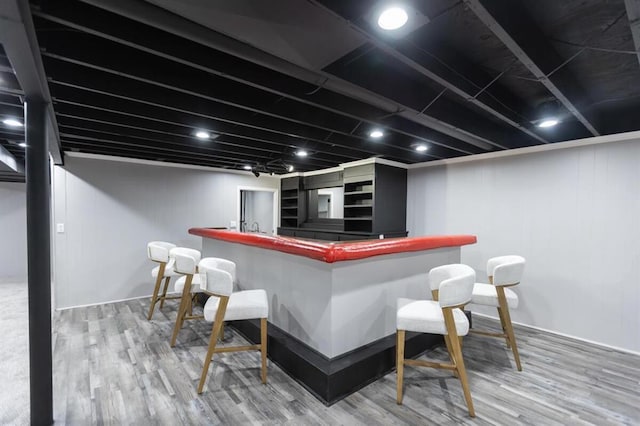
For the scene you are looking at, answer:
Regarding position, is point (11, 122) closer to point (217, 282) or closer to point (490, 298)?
point (217, 282)

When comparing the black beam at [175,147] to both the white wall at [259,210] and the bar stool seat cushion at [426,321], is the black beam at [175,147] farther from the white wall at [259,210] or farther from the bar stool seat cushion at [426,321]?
the bar stool seat cushion at [426,321]

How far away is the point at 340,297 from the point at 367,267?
0.36 meters

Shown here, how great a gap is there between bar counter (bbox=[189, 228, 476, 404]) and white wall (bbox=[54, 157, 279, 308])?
2760 millimetres

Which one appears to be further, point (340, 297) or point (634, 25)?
point (340, 297)

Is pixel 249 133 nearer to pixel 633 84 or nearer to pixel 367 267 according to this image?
pixel 367 267

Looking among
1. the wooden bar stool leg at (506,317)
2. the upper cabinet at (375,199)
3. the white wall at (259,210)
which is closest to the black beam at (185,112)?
the upper cabinet at (375,199)

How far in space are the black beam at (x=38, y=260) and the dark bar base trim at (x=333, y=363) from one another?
1550 mm

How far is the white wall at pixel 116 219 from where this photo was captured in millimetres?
4273

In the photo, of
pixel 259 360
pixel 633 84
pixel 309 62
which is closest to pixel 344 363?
pixel 259 360

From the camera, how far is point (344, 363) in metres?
2.23

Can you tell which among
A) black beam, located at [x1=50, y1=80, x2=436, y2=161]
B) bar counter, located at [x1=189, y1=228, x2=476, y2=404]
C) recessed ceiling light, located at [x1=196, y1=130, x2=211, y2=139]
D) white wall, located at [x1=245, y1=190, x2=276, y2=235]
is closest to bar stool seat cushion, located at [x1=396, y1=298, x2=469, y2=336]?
→ bar counter, located at [x1=189, y1=228, x2=476, y2=404]

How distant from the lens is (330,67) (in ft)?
5.90

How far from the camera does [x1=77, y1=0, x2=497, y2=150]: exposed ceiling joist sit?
1.28m

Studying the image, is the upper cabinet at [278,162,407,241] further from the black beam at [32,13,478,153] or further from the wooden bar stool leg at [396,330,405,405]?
the wooden bar stool leg at [396,330,405,405]
